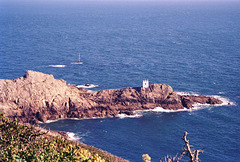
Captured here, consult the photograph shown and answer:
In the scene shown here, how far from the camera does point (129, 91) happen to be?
8775cm

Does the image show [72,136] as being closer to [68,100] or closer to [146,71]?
[68,100]

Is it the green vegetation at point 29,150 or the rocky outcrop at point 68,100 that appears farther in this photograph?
the rocky outcrop at point 68,100

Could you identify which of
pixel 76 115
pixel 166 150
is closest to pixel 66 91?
pixel 76 115

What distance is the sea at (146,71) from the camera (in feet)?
236

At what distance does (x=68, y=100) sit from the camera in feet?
269

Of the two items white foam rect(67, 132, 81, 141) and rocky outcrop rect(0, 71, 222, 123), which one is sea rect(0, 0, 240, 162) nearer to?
white foam rect(67, 132, 81, 141)

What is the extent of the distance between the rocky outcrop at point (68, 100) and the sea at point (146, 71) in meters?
2.57

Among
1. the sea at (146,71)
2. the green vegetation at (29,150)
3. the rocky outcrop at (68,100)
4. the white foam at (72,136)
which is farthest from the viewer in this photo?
the rocky outcrop at (68,100)

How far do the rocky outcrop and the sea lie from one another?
257 centimetres

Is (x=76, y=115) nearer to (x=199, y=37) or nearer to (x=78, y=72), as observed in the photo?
(x=78, y=72)

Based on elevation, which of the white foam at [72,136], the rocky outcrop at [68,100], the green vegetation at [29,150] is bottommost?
the white foam at [72,136]

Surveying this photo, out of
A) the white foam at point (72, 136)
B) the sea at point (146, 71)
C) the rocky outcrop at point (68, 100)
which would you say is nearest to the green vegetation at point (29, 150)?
the sea at point (146, 71)

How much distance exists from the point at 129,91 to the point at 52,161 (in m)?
58.8

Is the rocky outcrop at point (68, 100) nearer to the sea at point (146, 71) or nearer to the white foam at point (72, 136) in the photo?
the sea at point (146, 71)
